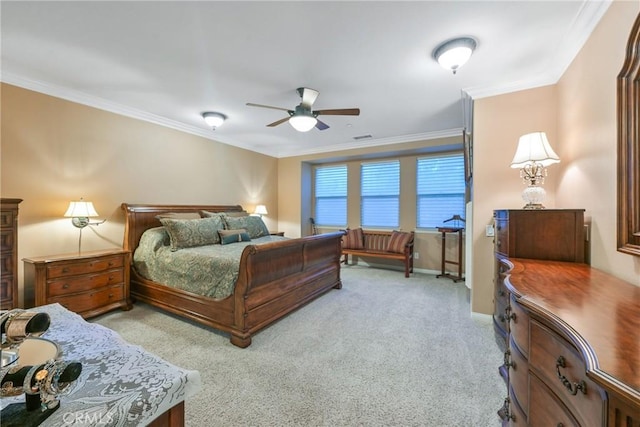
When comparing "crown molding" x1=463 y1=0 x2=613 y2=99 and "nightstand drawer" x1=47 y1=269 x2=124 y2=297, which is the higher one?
"crown molding" x1=463 y1=0 x2=613 y2=99

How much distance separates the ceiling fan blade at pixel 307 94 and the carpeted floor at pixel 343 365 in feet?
8.13

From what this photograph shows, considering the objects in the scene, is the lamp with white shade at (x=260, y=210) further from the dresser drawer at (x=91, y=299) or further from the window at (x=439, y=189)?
the window at (x=439, y=189)

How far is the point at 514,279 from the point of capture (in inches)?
54.6

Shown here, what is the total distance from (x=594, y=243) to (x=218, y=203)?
4966 mm

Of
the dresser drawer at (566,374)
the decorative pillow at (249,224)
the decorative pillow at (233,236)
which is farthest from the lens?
the decorative pillow at (249,224)

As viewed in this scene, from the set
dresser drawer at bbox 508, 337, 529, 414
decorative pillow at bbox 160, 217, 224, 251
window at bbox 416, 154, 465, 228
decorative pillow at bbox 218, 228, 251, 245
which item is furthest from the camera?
window at bbox 416, 154, 465, 228

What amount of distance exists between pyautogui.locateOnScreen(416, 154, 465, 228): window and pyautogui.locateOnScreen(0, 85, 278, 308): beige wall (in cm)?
405

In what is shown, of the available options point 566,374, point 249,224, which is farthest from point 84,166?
point 566,374

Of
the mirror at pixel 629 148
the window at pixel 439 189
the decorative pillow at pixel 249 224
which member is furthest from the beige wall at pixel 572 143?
the decorative pillow at pixel 249 224

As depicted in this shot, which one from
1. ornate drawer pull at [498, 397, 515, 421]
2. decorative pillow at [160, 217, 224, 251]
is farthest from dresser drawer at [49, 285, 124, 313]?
ornate drawer pull at [498, 397, 515, 421]

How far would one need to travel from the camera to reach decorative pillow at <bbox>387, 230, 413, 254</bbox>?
4931 mm

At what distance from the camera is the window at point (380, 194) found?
220 inches

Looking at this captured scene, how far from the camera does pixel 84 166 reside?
3.26m

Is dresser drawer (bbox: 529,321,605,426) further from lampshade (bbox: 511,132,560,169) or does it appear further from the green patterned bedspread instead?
the green patterned bedspread
